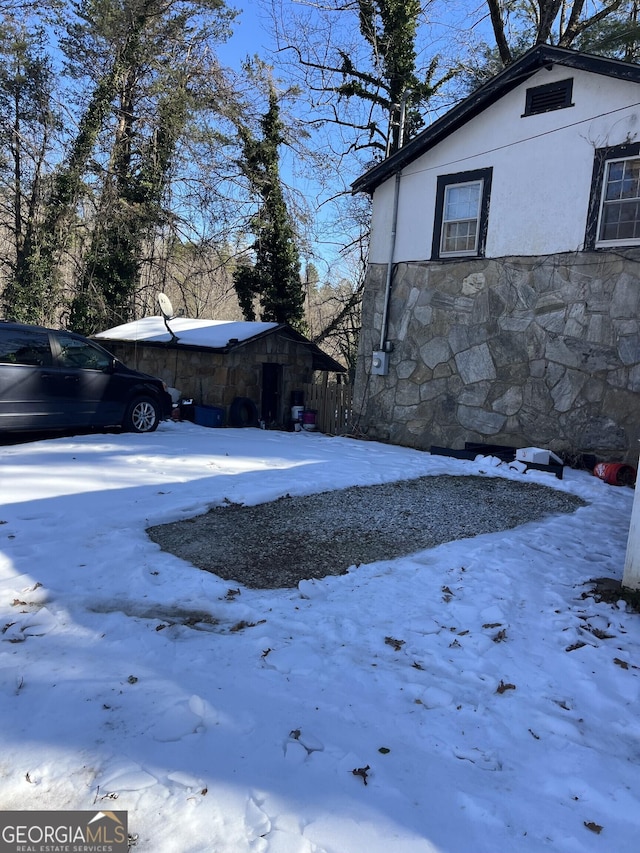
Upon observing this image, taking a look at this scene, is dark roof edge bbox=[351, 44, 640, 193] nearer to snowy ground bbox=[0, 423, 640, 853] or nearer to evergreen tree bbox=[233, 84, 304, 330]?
evergreen tree bbox=[233, 84, 304, 330]

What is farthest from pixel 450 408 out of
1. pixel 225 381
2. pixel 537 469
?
pixel 225 381

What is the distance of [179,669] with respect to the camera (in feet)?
9.51

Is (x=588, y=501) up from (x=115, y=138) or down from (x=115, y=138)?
down

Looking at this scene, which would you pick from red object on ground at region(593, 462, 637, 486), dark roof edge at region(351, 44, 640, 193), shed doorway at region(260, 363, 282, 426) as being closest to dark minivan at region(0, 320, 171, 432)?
shed doorway at region(260, 363, 282, 426)

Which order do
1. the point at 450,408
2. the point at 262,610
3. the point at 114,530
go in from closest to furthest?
the point at 262,610, the point at 114,530, the point at 450,408

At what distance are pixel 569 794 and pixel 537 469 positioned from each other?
23.1ft

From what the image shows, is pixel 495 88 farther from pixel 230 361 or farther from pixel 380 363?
pixel 230 361

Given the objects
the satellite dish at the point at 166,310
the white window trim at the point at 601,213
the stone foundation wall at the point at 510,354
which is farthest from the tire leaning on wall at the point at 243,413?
the white window trim at the point at 601,213

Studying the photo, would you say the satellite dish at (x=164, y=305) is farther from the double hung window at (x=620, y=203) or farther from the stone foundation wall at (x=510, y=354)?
the double hung window at (x=620, y=203)

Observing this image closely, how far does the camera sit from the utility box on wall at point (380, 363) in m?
11.9

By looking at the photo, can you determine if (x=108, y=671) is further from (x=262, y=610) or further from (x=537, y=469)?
(x=537, y=469)

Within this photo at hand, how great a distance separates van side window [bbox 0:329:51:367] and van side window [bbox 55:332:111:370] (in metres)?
0.23

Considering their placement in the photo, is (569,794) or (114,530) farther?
(114,530)

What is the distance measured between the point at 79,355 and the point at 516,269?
7.09 meters
